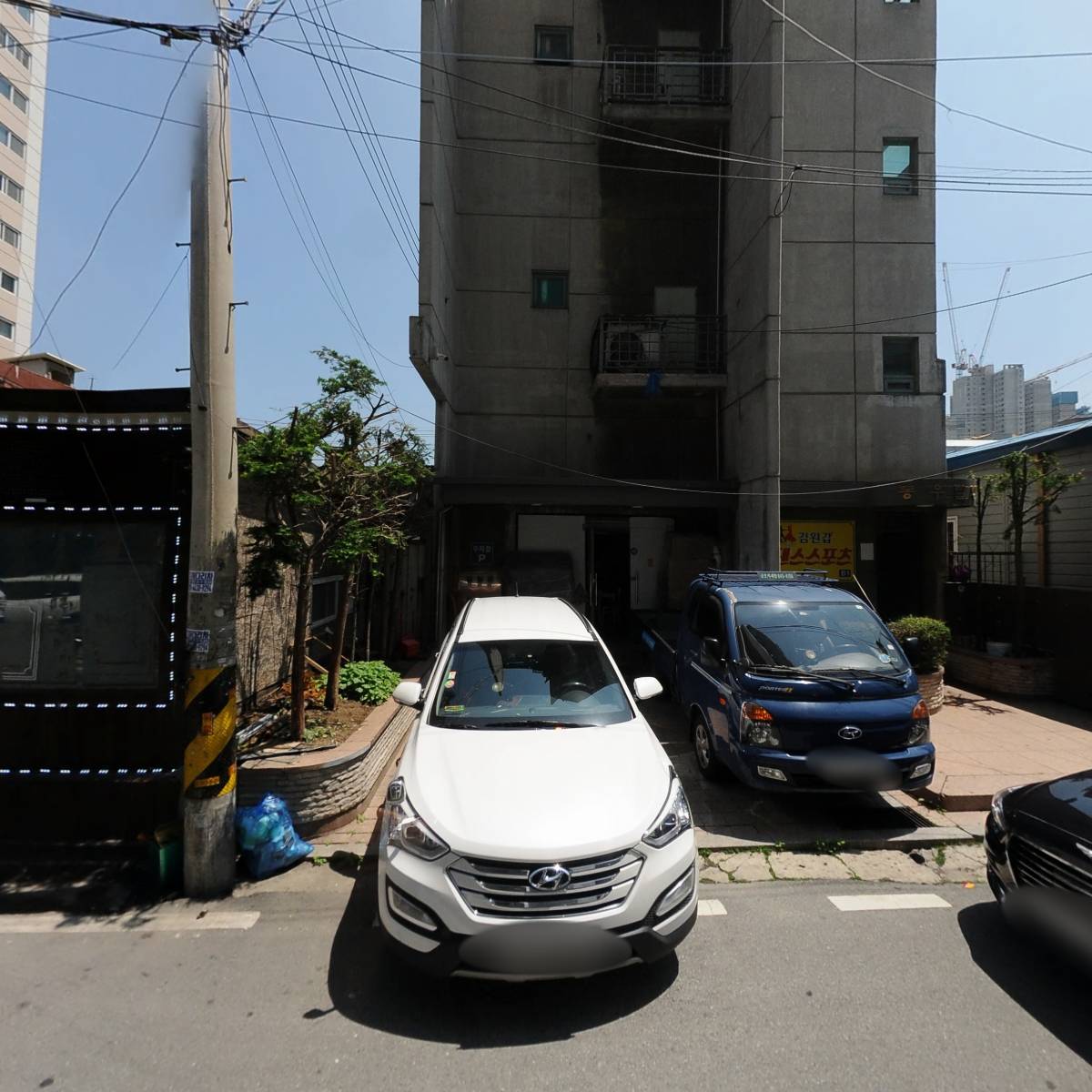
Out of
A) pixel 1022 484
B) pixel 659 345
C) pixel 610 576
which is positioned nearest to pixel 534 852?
pixel 1022 484

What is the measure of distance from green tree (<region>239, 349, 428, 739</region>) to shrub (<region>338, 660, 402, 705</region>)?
50 cm

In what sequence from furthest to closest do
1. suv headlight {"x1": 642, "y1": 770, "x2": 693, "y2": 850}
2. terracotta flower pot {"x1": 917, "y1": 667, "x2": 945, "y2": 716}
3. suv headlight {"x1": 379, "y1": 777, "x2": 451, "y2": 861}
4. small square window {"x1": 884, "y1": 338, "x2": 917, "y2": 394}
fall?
small square window {"x1": 884, "y1": 338, "x2": 917, "y2": 394}
terracotta flower pot {"x1": 917, "y1": 667, "x2": 945, "y2": 716}
suv headlight {"x1": 642, "y1": 770, "x2": 693, "y2": 850}
suv headlight {"x1": 379, "y1": 777, "x2": 451, "y2": 861}

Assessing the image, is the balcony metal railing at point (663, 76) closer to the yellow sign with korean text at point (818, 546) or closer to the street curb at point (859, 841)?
the yellow sign with korean text at point (818, 546)

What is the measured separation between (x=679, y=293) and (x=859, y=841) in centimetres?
1238

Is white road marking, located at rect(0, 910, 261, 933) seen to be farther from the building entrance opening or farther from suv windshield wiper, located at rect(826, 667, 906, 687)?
the building entrance opening

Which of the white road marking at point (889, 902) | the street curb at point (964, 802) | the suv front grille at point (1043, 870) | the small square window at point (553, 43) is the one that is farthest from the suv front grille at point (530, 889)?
the small square window at point (553, 43)

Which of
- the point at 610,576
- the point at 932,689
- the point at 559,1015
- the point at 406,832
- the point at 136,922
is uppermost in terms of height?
the point at 610,576

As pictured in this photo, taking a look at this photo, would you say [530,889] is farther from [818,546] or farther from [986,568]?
[986,568]

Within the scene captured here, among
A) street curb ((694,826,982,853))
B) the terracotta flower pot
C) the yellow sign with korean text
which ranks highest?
the yellow sign with korean text

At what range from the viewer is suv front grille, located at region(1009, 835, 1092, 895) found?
3.23 meters

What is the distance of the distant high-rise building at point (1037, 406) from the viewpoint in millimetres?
25422

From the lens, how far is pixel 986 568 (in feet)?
44.4

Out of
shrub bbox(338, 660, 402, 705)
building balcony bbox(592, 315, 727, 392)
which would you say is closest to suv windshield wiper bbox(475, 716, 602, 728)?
shrub bbox(338, 660, 402, 705)

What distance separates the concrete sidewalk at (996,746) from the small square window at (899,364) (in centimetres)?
595
